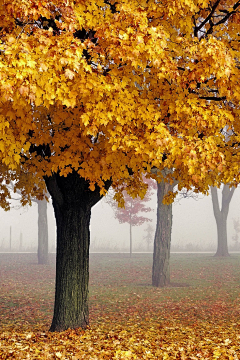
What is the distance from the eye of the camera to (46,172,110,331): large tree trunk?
8531 mm

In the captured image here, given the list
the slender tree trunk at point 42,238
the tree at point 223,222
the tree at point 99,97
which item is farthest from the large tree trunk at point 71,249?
the tree at point 223,222

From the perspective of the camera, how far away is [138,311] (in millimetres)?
11367

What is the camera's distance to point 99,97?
588 centimetres

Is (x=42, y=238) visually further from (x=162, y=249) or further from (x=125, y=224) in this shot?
(x=125, y=224)

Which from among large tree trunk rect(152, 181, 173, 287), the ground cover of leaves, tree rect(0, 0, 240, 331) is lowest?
the ground cover of leaves

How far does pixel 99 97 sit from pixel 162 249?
35.8ft

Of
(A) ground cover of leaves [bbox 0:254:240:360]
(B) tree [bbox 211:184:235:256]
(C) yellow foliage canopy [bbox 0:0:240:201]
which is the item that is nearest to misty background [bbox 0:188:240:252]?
(B) tree [bbox 211:184:235:256]

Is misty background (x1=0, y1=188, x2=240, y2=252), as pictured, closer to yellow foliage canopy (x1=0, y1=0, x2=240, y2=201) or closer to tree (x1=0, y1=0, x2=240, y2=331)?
tree (x1=0, y1=0, x2=240, y2=331)

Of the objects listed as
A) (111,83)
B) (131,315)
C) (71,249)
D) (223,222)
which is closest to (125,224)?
(223,222)

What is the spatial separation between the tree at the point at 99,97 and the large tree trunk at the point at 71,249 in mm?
22

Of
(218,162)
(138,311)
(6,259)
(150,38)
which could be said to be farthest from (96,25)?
(6,259)

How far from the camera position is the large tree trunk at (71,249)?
8.53m

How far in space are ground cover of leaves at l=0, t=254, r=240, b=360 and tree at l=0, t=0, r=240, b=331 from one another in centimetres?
125

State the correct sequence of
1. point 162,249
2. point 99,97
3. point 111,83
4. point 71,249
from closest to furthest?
point 99,97 → point 111,83 → point 71,249 → point 162,249
